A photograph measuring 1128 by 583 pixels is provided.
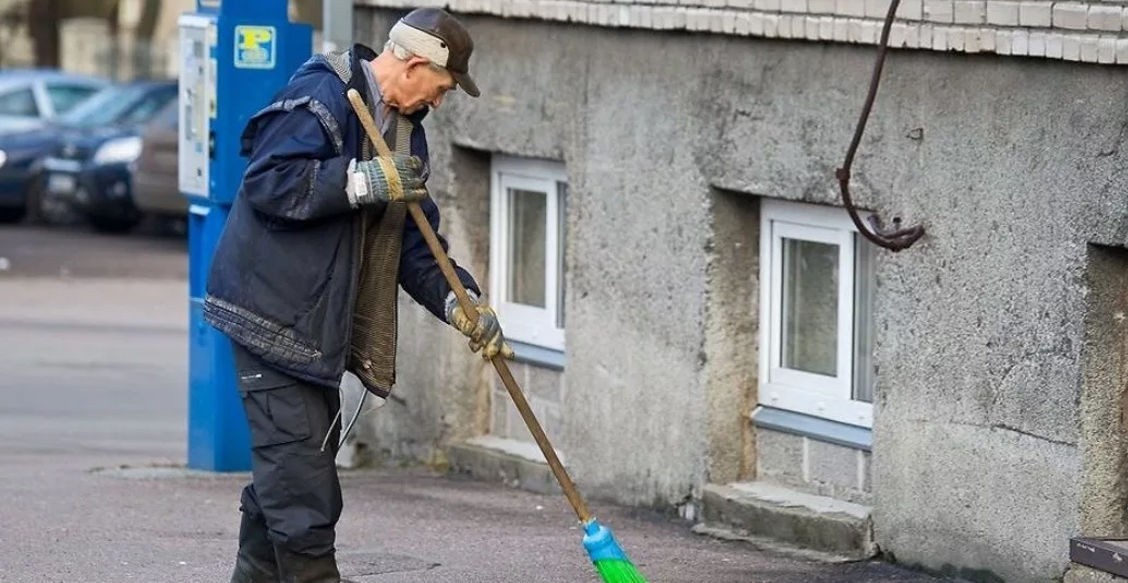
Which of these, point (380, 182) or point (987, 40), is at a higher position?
point (987, 40)

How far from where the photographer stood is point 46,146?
77.7 ft

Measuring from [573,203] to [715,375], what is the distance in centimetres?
107

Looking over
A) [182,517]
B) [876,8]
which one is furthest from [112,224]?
[876,8]

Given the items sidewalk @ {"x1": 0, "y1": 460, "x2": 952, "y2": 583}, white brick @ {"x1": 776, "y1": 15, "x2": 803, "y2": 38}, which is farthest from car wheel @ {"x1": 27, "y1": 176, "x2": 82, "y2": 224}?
white brick @ {"x1": 776, "y1": 15, "x2": 803, "y2": 38}

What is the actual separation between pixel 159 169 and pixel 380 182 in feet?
51.9

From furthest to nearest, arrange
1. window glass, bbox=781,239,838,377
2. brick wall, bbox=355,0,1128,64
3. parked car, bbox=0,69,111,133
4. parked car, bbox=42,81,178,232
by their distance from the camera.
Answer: parked car, bbox=0,69,111,133
parked car, bbox=42,81,178,232
window glass, bbox=781,239,838,377
brick wall, bbox=355,0,1128,64

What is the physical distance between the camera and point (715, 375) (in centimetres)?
792

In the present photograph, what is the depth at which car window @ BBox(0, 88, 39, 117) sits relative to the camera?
24.8 m

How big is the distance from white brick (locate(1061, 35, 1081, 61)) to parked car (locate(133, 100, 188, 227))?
1543 cm

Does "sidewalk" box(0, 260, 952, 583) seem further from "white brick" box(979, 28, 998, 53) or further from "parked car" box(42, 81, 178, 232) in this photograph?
"parked car" box(42, 81, 178, 232)

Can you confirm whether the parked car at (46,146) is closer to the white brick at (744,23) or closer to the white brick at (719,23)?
the white brick at (719,23)

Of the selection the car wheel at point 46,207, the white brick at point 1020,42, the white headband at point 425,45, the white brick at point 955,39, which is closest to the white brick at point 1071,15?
the white brick at point 1020,42

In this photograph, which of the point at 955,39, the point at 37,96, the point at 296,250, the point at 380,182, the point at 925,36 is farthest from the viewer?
the point at 37,96

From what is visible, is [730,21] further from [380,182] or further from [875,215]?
[380,182]
